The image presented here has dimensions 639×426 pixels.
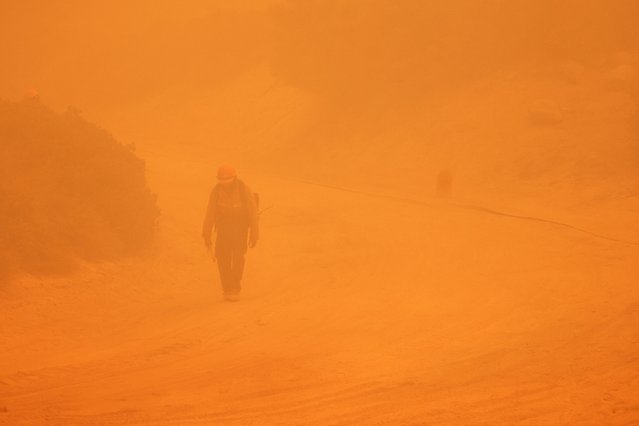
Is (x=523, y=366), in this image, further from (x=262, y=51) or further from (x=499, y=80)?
(x=262, y=51)

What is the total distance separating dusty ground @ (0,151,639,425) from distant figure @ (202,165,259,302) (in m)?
0.74

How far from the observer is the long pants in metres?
9.46

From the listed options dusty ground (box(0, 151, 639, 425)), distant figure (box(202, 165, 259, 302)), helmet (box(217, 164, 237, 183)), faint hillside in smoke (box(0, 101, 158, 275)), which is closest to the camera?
dusty ground (box(0, 151, 639, 425))

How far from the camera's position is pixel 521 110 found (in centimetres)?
2352

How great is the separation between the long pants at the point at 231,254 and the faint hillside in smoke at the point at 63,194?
Answer: 2.66 meters

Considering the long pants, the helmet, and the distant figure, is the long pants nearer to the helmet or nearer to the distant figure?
the distant figure

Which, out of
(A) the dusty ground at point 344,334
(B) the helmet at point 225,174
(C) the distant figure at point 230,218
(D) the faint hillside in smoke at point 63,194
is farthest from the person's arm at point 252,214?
(D) the faint hillside in smoke at point 63,194

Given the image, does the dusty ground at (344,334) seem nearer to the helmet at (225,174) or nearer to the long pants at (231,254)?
the long pants at (231,254)

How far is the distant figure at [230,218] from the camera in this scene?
940 centimetres

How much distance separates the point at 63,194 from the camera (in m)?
11.3

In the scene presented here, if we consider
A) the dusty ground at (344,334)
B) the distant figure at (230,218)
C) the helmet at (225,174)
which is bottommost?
the dusty ground at (344,334)

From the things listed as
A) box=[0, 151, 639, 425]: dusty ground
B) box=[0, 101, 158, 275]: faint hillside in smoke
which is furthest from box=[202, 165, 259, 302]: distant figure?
box=[0, 101, 158, 275]: faint hillside in smoke

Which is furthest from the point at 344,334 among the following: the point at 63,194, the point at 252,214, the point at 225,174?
the point at 63,194

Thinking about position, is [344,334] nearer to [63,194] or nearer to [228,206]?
[228,206]
